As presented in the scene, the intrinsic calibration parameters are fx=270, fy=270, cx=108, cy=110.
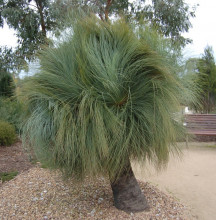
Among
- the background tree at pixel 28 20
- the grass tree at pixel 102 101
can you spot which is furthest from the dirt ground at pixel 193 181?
the background tree at pixel 28 20

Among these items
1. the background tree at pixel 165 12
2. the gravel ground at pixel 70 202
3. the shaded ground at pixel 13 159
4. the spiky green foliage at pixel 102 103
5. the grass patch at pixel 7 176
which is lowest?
the gravel ground at pixel 70 202

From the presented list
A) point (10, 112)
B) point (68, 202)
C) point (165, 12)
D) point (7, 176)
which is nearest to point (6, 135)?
point (10, 112)

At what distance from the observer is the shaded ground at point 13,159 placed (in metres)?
4.81

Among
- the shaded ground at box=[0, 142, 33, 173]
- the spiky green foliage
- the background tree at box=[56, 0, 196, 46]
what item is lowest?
the shaded ground at box=[0, 142, 33, 173]

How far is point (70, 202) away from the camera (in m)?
3.11

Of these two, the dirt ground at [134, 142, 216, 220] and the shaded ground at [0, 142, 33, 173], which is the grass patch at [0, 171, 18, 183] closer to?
the shaded ground at [0, 142, 33, 173]

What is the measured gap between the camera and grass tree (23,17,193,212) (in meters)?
2.21

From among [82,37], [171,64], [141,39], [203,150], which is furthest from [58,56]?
[203,150]

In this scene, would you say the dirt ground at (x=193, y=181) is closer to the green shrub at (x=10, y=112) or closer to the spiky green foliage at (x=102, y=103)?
the spiky green foliage at (x=102, y=103)

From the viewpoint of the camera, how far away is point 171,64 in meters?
2.54

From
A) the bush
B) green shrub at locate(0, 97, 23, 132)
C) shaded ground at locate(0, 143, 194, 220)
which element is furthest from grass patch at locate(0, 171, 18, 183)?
green shrub at locate(0, 97, 23, 132)

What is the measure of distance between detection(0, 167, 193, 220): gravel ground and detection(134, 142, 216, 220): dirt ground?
10.7 inches

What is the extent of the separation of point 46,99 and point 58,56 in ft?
1.44

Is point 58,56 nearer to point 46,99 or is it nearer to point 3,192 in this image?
point 46,99
